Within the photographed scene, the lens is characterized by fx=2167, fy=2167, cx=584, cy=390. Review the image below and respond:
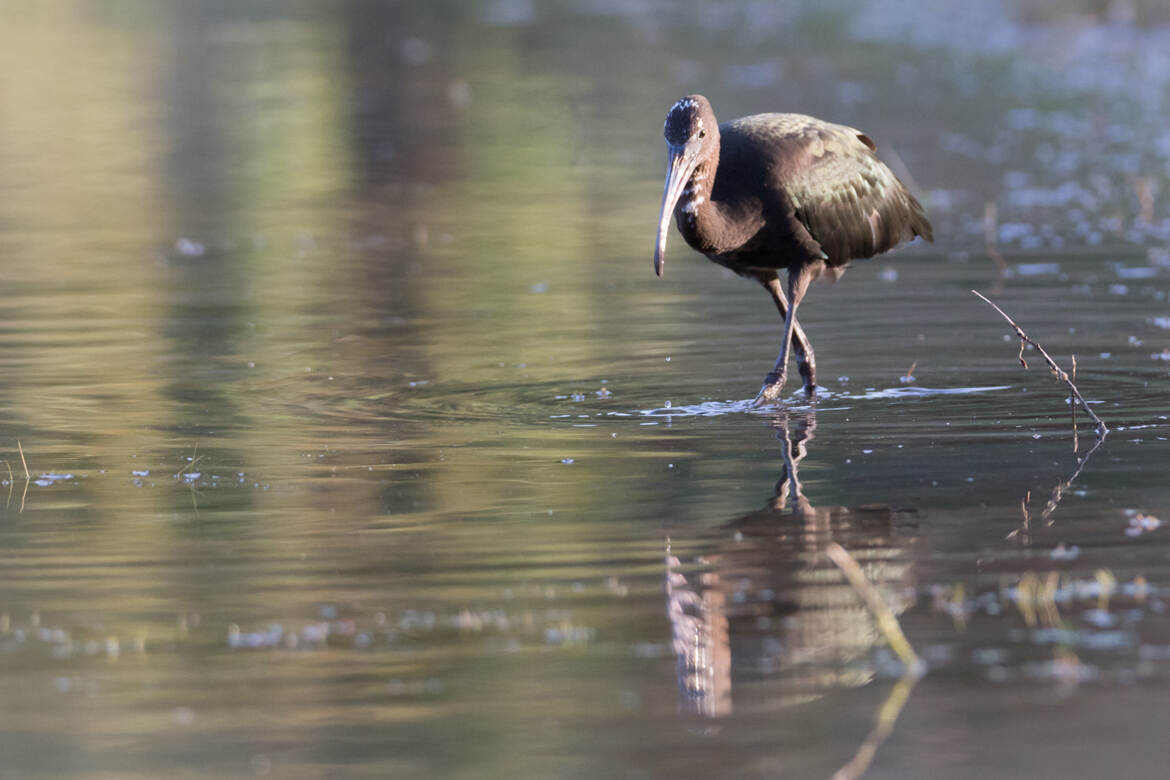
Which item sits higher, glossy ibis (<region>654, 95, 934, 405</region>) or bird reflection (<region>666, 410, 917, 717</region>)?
glossy ibis (<region>654, 95, 934, 405</region>)

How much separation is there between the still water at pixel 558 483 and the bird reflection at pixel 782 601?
20 millimetres

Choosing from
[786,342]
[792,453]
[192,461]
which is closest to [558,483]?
[792,453]

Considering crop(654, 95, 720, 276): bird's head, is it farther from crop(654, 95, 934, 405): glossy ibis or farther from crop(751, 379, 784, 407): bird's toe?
crop(751, 379, 784, 407): bird's toe

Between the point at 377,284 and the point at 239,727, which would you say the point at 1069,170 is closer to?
the point at 377,284

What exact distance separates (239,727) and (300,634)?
32.3 inches

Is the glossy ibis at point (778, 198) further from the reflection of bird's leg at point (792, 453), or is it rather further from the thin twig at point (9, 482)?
the thin twig at point (9, 482)

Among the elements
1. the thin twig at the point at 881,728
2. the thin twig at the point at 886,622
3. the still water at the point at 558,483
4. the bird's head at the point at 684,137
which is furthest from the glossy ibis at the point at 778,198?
the thin twig at the point at 881,728

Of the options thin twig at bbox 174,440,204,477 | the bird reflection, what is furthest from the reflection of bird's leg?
thin twig at bbox 174,440,204,477

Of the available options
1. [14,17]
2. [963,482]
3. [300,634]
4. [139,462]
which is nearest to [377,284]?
[139,462]

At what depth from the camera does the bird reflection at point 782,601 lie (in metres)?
5.95

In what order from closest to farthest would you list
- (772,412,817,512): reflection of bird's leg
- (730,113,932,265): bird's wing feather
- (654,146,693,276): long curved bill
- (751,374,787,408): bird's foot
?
(772,412,817,512): reflection of bird's leg
(654,146,693,276): long curved bill
(751,374,787,408): bird's foot
(730,113,932,265): bird's wing feather

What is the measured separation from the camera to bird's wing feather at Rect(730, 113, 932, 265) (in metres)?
10.4

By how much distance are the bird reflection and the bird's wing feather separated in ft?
8.36

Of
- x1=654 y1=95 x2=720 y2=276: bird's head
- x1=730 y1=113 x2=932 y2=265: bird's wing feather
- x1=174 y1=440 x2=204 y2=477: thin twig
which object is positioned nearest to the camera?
x1=174 y1=440 x2=204 y2=477: thin twig
